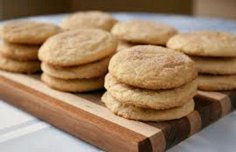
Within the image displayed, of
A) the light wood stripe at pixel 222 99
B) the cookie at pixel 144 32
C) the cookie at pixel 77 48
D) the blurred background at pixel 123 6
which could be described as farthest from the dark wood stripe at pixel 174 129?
the blurred background at pixel 123 6

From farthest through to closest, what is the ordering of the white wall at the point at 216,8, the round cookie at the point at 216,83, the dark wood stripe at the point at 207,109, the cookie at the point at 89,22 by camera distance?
the white wall at the point at 216,8, the cookie at the point at 89,22, the round cookie at the point at 216,83, the dark wood stripe at the point at 207,109

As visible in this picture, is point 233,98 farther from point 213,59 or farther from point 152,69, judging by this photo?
point 152,69

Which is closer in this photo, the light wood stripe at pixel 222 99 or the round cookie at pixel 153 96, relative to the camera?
the round cookie at pixel 153 96

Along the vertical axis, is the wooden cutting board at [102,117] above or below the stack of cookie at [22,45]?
below

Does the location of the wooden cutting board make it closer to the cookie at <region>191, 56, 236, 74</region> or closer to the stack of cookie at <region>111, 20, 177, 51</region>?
the cookie at <region>191, 56, 236, 74</region>

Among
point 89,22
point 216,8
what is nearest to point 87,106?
point 89,22

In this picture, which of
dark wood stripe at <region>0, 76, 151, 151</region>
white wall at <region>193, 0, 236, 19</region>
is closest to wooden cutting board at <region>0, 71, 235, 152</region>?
dark wood stripe at <region>0, 76, 151, 151</region>

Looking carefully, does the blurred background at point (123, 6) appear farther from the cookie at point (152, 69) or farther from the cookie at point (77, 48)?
the cookie at point (152, 69)
